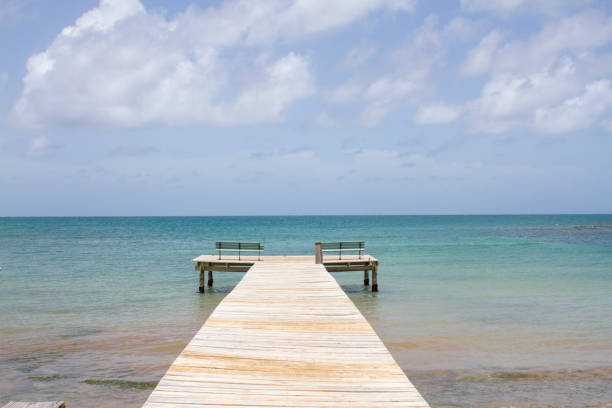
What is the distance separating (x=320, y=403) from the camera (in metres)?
4.57

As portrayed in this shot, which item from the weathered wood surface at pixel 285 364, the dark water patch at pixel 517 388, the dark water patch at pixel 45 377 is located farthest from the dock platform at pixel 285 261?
the dark water patch at pixel 45 377

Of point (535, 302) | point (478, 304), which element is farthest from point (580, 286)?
point (478, 304)

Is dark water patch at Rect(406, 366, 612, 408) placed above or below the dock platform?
below

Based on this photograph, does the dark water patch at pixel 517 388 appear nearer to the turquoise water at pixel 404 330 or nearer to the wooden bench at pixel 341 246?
the turquoise water at pixel 404 330

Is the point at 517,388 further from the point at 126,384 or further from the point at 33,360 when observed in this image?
the point at 33,360

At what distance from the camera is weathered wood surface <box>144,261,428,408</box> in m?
4.67

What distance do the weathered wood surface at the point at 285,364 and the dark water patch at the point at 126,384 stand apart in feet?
5.78

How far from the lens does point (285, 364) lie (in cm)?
576

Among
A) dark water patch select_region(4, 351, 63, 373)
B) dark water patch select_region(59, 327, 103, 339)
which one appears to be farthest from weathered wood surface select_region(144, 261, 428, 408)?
dark water patch select_region(59, 327, 103, 339)

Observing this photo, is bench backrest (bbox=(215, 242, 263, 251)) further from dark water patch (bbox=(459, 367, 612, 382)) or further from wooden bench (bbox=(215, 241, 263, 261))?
dark water patch (bbox=(459, 367, 612, 382))

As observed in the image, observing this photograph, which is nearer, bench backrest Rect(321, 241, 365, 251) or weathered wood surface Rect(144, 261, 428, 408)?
weathered wood surface Rect(144, 261, 428, 408)

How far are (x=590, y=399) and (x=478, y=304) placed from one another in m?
8.40

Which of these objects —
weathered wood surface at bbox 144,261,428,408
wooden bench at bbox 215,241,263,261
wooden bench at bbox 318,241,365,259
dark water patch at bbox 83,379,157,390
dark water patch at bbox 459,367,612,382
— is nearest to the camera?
weathered wood surface at bbox 144,261,428,408

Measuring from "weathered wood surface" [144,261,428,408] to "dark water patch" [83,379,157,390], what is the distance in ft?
5.78
